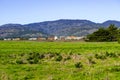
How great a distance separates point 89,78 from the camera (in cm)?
2030

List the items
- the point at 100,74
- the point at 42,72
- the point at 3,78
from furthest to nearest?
the point at 42,72 < the point at 100,74 < the point at 3,78

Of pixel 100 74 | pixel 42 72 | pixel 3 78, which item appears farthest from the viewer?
pixel 42 72

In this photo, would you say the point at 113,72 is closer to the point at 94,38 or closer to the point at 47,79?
the point at 47,79

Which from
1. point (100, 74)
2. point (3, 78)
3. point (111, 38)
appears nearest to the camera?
point (3, 78)

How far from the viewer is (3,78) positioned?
19625 millimetres

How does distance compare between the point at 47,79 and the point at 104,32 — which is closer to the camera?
the point at 47,79

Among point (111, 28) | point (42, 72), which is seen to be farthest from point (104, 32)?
point (42, 72)

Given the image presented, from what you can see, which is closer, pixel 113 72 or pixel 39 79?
pixel 39 79

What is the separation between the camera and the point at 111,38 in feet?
340

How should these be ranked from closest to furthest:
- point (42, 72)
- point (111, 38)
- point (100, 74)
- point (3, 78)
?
point (3, 78)
point (100, 74)
point (42, 72)
point (111, 38)

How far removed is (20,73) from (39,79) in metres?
3.01

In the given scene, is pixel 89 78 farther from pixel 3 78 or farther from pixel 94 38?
pixel 94 38

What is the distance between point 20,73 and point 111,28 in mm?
87906

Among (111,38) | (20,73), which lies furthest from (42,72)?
(111,38)
